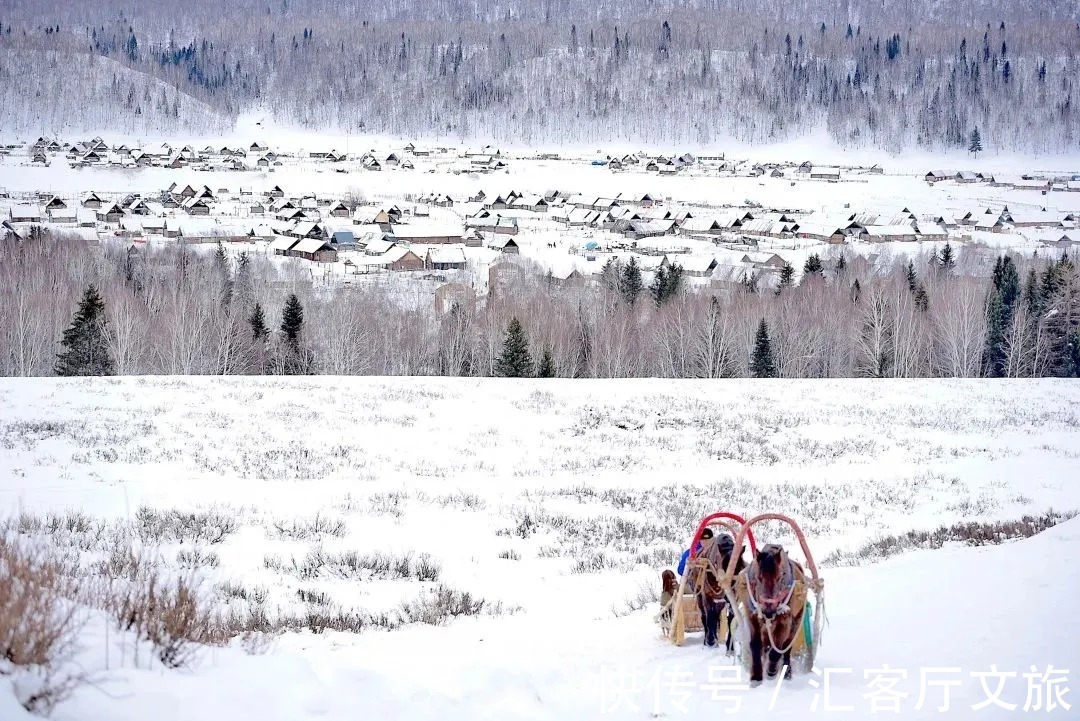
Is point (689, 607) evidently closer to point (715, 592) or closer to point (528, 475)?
point (715, 592)

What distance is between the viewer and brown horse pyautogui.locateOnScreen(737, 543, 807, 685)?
635 centimetres

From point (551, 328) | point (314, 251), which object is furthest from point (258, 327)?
point (314, 251)

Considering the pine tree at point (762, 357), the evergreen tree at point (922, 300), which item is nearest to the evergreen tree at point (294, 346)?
the pine tree at point (762, 357)

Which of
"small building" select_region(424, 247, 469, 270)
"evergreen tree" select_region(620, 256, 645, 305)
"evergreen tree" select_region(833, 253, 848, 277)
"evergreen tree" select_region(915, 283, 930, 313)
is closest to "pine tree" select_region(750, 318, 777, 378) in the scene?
"evergreen tree" select_region(620, 256, 645, 305)

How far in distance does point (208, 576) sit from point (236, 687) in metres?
4.80

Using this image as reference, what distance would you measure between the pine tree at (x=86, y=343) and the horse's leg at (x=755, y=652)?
3621 cm

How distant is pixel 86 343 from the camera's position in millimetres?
36844

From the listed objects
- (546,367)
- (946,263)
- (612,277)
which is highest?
(946,263)

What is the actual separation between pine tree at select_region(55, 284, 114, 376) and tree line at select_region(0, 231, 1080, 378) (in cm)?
26

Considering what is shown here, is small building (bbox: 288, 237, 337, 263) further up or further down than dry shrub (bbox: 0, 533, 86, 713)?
further up

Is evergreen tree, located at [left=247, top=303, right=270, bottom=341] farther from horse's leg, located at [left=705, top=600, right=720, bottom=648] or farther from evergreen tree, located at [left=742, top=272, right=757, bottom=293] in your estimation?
horse's leg, located at [left=705, top=600, right=720, bottom=648]

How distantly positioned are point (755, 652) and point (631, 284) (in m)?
47.7

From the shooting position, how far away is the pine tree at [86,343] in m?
36.7

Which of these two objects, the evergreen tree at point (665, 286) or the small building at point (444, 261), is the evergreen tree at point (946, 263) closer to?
the evergreen tree at point (665, 286)
